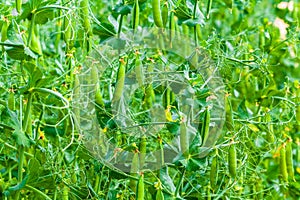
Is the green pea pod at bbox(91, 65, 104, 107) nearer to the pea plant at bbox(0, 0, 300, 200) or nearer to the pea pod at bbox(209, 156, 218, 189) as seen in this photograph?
the pea plant at bbox(0, 0, 300, 200)

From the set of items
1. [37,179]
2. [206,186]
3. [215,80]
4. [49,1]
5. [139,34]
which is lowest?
[206,186]

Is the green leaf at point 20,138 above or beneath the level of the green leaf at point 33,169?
above

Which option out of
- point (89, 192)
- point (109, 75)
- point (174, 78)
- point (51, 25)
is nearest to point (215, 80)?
point (174, 78)

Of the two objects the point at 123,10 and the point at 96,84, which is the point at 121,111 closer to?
the point at 96,84

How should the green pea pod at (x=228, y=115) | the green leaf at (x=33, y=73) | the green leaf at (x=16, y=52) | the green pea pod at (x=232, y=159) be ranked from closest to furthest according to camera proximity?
the green leaf at (x=33, y=73), the green leaf at (x=16, y=52), the green pea pod at (x=232, y=159), the green pea pod at (x=228, y=115)

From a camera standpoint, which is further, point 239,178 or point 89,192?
point 239,178

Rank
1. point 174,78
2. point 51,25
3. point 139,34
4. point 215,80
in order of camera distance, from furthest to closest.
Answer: point 51,25 < point 139,34 < point 215,80 < point 174,78

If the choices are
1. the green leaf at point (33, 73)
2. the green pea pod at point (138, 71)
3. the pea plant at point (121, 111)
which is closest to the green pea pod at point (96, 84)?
the pea plant at point (121, 111)

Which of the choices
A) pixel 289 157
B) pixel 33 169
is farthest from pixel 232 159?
pixel 33 169

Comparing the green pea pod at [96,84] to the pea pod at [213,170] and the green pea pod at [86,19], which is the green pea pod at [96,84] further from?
the pea pod at [213,170]

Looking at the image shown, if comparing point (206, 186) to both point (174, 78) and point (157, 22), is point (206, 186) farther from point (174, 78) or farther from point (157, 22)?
point (157, 22)

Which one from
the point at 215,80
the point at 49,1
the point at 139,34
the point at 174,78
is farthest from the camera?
the point at 139,34
